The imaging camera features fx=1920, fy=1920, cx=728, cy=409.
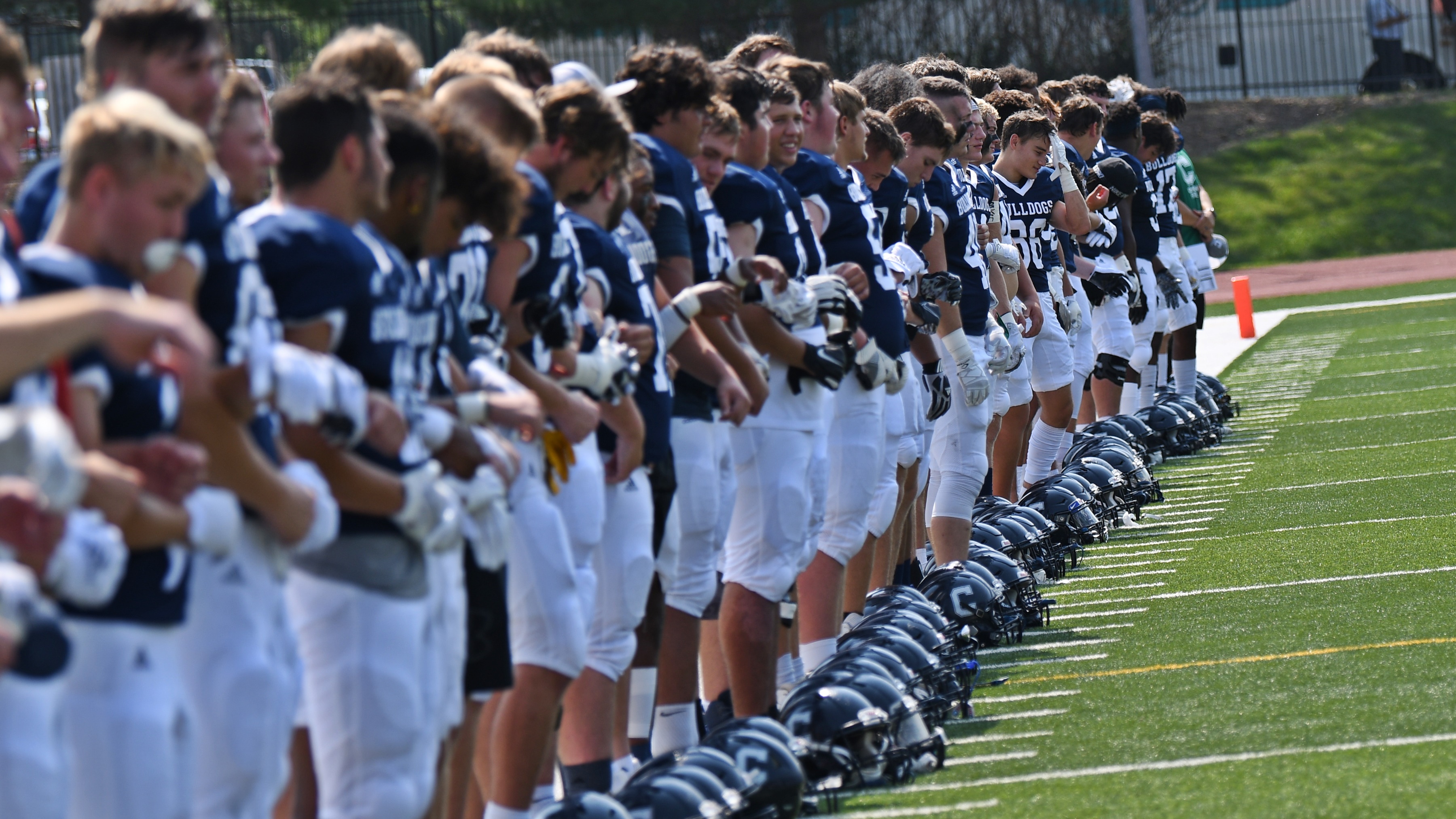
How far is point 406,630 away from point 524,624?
0.85m

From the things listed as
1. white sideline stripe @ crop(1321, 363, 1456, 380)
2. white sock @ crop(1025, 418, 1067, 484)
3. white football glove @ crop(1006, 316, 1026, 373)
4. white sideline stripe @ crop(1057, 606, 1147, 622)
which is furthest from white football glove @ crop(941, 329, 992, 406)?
white sideline stripe @ crop(1321, 363, 1456, 380)

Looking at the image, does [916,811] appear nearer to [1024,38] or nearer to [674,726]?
[674,726]

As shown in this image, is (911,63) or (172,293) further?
(911,63)

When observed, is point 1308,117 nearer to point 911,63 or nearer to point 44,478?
point 911,63

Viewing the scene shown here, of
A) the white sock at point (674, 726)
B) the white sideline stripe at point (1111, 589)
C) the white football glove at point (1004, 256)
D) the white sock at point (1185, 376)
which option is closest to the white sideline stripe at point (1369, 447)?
the white sock at point (1185, 376)

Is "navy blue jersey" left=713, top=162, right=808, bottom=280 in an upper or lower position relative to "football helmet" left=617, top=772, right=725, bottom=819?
upper

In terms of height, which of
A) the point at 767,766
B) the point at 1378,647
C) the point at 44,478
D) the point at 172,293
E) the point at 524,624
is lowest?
the point at 1378,647

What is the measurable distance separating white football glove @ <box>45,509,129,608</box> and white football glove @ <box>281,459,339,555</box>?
0.43 m

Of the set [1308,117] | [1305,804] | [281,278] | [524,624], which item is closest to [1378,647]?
[1305,804]

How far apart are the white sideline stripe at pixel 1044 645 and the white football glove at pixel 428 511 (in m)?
4.15

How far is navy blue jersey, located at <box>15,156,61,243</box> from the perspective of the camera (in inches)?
123

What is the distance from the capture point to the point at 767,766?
15.8ft

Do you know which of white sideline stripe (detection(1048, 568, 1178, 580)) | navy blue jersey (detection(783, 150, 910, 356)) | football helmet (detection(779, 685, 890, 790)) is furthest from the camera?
white sideline stripe (detection(1048, 568, 1178, 580))

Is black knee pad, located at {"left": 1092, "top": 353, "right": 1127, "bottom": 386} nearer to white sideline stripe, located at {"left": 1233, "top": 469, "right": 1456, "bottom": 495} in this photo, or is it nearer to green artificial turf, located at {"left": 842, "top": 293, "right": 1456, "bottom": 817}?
green artificial turf, located at {"left": 842, "top": 293, "right": 1456, "bottom": 817}
